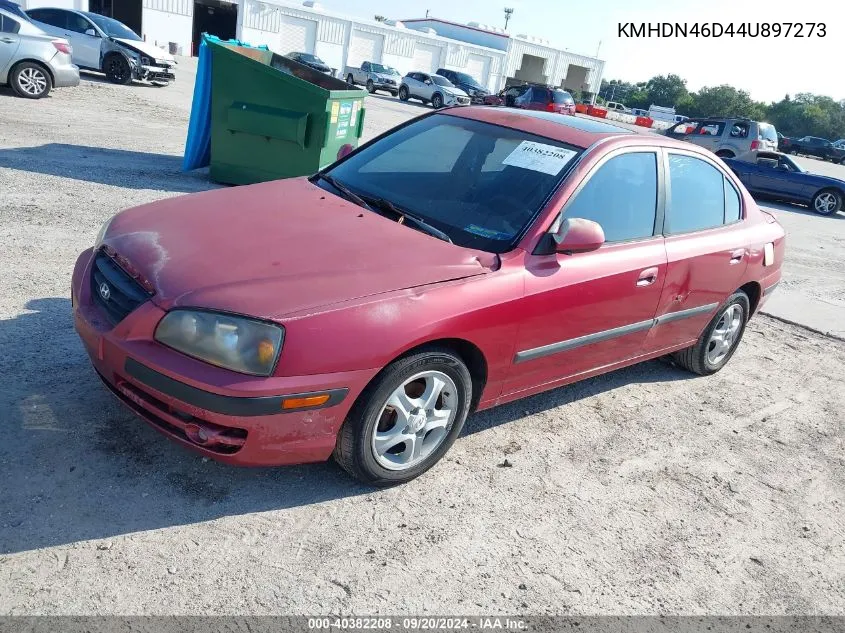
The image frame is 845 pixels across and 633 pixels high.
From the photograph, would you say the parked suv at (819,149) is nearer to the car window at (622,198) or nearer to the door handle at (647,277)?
the car window at (622,198)

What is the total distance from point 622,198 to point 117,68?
16.7 meters

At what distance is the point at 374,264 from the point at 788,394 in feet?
11.7

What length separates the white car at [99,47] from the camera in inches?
675

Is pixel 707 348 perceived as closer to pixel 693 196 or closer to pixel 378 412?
pixel 693 196

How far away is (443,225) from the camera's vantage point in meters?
3.58

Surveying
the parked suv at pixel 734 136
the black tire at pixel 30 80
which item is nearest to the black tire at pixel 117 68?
the black tire at pixel 30 80

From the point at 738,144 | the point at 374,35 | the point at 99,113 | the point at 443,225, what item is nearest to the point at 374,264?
the point at 443,225

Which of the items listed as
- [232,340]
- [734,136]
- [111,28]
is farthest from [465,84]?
[232,340]

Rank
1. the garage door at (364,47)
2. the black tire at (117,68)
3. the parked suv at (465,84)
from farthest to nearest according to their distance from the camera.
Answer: the garage door at (364,47) → the parked suv at (465,84) → the black tire at (117,68)

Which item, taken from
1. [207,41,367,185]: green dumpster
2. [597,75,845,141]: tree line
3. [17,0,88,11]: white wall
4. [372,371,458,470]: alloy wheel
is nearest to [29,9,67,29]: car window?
[207,41,367,185]: green dumpster

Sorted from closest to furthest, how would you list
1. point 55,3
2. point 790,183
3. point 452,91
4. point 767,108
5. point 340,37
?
1. point 790,183
2. point 55,3
3. point 452,91
4. point 340,37
5. point 767,108

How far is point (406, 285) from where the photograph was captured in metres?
2.98

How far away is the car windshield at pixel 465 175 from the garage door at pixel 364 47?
48.2 metres

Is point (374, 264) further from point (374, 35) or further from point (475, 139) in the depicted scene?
point (374, 35)
